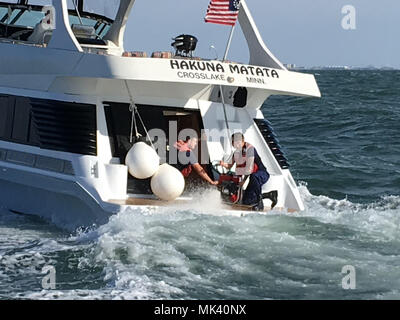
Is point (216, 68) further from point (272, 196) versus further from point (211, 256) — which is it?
point (211, 256)

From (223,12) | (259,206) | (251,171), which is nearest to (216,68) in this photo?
(223,12)

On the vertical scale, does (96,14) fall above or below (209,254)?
above

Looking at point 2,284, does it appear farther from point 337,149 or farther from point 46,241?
point 337,149

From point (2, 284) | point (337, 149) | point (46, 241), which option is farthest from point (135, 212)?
point (337, 149)

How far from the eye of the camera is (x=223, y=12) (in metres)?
10.6

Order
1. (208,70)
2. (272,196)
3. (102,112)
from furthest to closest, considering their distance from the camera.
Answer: (272,196)
(102,112)
(208,70)

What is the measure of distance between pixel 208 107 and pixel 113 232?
9.71 feet

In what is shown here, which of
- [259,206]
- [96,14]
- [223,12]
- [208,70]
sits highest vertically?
[96,14]

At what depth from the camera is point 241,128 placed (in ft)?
38.1

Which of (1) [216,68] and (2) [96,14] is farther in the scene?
(2) [96,14]

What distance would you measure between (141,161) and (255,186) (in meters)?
1.46
